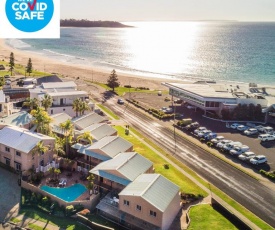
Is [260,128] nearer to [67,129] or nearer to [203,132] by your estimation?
[203,132]

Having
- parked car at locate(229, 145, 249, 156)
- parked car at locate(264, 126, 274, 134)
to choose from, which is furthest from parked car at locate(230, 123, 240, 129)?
parked car at locate(229, 145, 249, 156)

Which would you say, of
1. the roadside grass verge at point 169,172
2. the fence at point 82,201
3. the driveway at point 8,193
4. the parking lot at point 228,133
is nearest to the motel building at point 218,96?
the parking lot at point 228,133

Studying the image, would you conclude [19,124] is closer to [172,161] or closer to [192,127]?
[172,161]

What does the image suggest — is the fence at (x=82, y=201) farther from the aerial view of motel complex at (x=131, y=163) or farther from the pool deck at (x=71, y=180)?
the pool deck at (x=71, y=180)

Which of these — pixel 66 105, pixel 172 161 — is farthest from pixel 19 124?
pixel 172 161

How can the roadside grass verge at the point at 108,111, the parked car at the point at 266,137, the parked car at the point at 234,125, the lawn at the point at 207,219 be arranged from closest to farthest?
the lawn at the point at 207,219, the parked car at the point at 266,137, the parked car at the point at 234,125, the roadside grass verge at the point at 108,111

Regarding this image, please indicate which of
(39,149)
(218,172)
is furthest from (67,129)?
(218,172)

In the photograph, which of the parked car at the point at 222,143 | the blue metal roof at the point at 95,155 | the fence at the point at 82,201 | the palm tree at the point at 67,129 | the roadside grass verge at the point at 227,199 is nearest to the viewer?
the roadside grass verge at the point at 227,199
